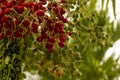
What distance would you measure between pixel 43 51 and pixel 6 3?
0.28 metres

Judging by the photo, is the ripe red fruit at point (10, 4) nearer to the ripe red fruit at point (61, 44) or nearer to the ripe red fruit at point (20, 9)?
the ripe red fruit at point (20, 9)

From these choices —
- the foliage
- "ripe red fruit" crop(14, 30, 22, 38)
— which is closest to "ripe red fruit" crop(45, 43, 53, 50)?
the foliage

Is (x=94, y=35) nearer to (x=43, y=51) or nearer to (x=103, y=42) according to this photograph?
(x=103, y=42)

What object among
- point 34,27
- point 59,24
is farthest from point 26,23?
point 59,24

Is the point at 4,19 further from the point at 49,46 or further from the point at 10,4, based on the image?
the point at 49,46

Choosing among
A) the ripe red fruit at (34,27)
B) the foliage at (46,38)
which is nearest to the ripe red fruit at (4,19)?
the foliage at (46,38)

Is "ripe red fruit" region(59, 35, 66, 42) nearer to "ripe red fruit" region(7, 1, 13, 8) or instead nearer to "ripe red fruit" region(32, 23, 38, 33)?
"ripe red fruit" region(32, 23, 38, 33)

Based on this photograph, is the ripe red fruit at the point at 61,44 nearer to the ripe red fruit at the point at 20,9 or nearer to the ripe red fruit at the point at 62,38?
the ripe red fruit at the point at 62,38

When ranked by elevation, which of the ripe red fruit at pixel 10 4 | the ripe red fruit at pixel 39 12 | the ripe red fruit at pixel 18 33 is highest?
the ripe red fruit at pixel 10 4

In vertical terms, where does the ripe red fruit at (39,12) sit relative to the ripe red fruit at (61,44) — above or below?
above

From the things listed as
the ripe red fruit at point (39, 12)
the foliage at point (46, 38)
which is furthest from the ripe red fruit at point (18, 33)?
the ripe red fruit at point (39, 12)

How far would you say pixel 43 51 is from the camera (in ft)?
5.96

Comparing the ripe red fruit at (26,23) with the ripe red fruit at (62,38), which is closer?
the ripe red fruit at (26,23)

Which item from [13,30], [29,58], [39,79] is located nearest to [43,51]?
[29,58]
